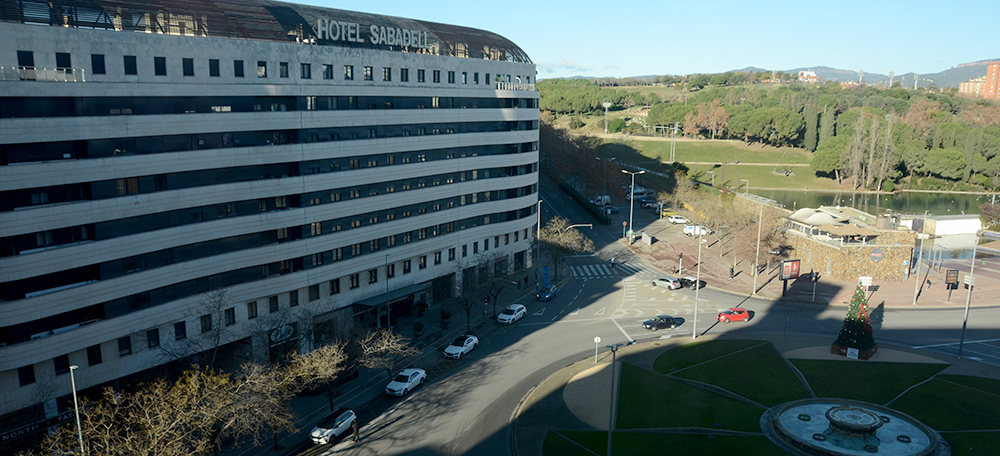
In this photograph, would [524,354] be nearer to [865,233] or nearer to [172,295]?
[172,295]

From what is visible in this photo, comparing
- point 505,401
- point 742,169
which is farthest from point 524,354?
point 742,169

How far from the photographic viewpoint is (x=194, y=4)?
5306 cm

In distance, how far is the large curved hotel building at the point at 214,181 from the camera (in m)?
42.1

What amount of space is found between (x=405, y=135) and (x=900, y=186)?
6062 inches

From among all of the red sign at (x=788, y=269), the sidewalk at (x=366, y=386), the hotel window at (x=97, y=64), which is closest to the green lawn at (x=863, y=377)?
the red sign at (x=788, y=269)

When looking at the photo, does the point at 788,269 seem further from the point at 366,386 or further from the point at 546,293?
the point at 366,386

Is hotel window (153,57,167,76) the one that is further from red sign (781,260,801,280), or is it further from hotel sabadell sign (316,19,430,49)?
red sign (781,260,801,280)

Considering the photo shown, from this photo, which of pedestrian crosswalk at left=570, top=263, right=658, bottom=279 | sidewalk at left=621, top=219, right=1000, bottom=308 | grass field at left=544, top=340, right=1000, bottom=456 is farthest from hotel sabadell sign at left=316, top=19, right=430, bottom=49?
sidewalk at left=621, top=219, right=1000, bottom=308

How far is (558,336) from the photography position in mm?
64875

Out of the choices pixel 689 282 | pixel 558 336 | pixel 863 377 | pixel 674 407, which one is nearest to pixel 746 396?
pixel 674 407

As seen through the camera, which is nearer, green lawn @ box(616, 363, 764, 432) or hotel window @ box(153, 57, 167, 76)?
green lawn @ box(616, 363, 764, 432)

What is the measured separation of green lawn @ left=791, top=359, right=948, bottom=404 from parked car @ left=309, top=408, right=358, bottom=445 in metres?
36.8

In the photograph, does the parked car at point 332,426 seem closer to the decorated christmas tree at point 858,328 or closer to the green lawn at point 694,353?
the green lawn at point 694,353

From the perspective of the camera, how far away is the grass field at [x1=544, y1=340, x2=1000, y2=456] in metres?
43.3
